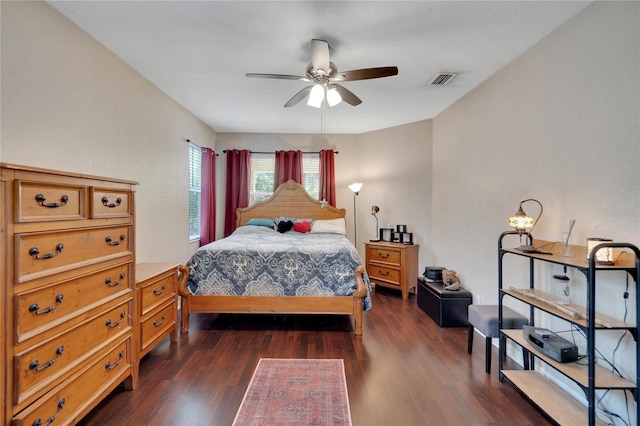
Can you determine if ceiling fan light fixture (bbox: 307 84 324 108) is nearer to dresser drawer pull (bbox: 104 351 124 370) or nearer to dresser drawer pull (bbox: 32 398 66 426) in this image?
dresser drawer pull (bbox: 104 351 124 370)

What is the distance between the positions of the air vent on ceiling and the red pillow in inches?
102

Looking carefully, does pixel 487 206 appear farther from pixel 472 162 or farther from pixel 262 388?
pixel 262 388

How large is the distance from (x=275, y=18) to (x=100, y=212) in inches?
68.2

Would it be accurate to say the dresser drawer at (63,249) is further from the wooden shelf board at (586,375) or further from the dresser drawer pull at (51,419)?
the wooden shelf board at (586,375)

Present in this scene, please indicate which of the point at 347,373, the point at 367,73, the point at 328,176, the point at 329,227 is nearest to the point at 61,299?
the point at 347,373

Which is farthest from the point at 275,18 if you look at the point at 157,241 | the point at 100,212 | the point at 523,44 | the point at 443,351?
the point at 443,351

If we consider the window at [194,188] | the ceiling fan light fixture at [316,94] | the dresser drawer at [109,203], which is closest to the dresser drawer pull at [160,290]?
the dresser drawer at [109,203]

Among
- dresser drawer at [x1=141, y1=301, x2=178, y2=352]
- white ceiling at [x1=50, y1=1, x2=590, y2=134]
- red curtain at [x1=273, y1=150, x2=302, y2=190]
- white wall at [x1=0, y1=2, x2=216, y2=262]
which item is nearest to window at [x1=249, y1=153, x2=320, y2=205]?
red curtain at [x1=273, y1=150, x2=302, y2=190]

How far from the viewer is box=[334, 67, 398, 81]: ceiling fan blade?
2084mm

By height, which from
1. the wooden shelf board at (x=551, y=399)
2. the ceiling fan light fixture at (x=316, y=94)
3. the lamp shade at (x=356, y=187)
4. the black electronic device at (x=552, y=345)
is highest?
the ceiling fan light fixture at (x=316, y=94)

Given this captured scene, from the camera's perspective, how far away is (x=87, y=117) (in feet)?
7.11

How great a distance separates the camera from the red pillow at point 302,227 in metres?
4.41

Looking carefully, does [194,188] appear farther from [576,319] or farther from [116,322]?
[576,319]

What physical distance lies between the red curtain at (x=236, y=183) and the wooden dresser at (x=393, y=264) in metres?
2.39
